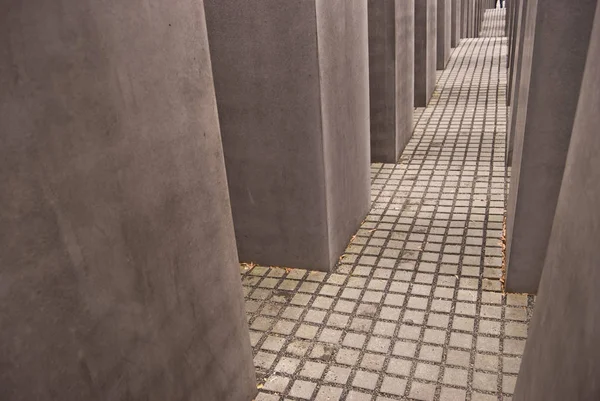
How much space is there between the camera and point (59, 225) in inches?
73.4

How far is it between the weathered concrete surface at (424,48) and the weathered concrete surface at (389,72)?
2277mm

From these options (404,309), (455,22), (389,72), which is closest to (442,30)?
(455,22)

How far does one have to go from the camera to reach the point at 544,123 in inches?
154

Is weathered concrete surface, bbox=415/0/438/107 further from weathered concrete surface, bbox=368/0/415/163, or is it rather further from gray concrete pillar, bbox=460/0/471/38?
A: gray concrete pillar, bbox=460/0/471/38

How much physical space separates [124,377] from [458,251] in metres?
4.05

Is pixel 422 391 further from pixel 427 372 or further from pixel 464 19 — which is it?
pixel 464 19

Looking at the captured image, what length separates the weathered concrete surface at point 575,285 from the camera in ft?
A: 5.36

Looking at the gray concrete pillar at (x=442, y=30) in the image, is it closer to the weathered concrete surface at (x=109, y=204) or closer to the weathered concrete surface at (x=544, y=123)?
the weathered concrete surface at (x=544, y=123)

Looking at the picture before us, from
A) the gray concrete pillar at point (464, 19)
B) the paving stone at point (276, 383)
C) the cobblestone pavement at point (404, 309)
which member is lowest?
the cobblestone pavement at point (404, 309)

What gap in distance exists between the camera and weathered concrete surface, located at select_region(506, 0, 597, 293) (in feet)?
11.8

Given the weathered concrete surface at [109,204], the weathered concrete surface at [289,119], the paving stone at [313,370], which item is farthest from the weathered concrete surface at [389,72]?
the weathered concrete surface at [109,204]

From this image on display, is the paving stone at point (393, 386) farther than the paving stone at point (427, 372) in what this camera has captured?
No

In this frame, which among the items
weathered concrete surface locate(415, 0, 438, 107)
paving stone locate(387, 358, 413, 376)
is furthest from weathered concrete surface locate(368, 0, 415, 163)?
paving stone locate(387, 358, 413, 376)

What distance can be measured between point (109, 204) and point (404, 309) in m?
3.10
